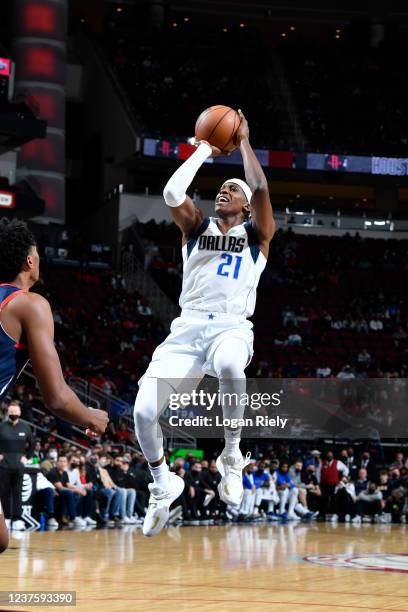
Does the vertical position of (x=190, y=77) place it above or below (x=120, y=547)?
above

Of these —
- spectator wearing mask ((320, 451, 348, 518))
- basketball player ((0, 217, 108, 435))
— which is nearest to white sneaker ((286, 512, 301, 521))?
spectator wearing mask ((320, 451, 348, 518))

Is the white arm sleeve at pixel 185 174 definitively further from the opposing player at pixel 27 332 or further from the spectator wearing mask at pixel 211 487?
the spectator wearing mask at pixel 211 487

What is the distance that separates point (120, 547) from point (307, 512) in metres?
9.52

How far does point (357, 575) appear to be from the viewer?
1165 centimetres

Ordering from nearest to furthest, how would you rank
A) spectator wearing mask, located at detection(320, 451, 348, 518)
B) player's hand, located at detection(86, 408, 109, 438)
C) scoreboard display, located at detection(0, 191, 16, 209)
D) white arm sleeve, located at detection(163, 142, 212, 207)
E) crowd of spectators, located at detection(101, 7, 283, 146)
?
player's hand, located at detection(86, 408, 109, 438) → white arm sleeve, located at detection(163, 142, 212, 207) → spectator wearing mask, located at detection(320, 451, 348, 518) → scoreboard display, located at detection(0, 191, 16, 209) → crowd of spectators, located at detection(101, 7, 283, 146)

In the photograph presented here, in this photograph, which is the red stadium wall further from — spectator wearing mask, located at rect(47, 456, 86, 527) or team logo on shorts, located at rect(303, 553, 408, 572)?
team logo on shorts, located at rect(303, 553, 408, 572)

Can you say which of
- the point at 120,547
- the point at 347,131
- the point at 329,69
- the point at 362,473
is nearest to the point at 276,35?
the point at 329,69

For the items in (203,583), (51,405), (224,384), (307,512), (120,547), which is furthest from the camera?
(307,512)

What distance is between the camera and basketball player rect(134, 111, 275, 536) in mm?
6961

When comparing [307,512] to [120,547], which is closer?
[120,547]

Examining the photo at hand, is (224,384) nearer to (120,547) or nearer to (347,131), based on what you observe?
(120,547)

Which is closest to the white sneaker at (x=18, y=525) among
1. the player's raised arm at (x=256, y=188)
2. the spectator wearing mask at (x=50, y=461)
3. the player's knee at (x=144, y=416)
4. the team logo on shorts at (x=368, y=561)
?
the spectator wearing mask at (x=50, y=461)

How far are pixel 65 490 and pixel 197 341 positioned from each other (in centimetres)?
1127

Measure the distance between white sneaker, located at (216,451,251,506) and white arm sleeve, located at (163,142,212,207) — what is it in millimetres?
1899
